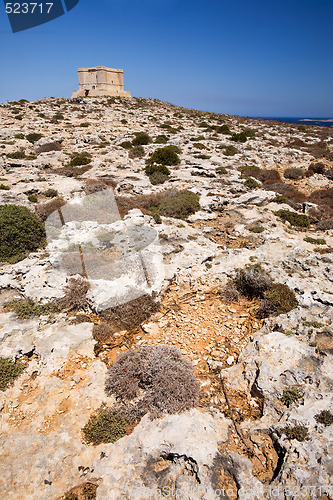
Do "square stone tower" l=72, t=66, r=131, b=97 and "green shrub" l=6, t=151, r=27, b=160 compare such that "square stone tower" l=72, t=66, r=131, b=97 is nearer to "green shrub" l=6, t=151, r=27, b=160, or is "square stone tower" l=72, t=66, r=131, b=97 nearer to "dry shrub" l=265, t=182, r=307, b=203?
"green shrub" l=6, t=151, r=27, b=160

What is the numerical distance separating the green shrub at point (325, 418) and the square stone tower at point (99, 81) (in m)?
65.9

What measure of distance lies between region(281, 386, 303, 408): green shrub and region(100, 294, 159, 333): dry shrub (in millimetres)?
3480

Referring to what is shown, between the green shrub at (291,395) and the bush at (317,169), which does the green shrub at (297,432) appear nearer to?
the green shrub at (291,395)

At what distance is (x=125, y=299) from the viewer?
23.1 feet

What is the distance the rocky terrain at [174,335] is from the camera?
12.2ft

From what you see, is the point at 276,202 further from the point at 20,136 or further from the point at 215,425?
the point at 20,136

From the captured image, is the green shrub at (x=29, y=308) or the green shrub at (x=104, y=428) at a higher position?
the green shrub at (x=29, y=308)

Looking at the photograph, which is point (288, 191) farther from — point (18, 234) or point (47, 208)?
point (18, 234)

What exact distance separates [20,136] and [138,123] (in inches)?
614

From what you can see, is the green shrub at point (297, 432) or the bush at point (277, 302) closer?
the green shrub at point (297, 432)

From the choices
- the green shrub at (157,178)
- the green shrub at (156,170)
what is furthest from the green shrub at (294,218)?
the green shrub at (156,170)

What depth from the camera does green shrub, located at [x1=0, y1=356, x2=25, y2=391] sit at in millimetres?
5137

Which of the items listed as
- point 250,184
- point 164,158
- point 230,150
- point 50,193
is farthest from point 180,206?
point 230,150

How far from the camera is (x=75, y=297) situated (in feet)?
23.2
